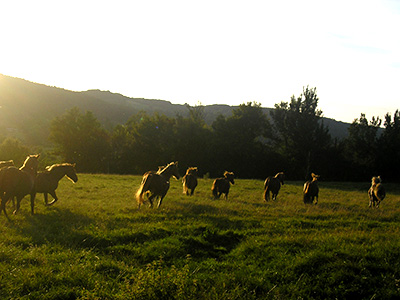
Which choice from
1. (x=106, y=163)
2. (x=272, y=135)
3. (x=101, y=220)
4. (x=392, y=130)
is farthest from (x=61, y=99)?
(x=101, y=220)

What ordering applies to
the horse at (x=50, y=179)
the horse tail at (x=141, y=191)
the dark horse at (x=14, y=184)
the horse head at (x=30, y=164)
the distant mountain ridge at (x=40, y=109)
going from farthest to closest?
the distant mountain ridge at (x=40, y=109) → the horse tail at (x=141, y=191) → the horse at (x=50, y=179) → the horse head at (x=30, y=164) → the dark horse at (x=14, y=184)

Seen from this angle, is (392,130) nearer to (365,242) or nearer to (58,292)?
(365,242)

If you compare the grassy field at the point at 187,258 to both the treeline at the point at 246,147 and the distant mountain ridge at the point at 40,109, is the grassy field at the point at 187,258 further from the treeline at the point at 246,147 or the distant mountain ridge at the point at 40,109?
the distant mountain ridge at the point at 40,109

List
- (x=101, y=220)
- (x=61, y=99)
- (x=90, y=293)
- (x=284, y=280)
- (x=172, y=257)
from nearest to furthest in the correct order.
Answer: (x=90, y=293) < (x=284, y=280) < (x=172, y=257) < (x=101, y=220) < (x=61, y=99)

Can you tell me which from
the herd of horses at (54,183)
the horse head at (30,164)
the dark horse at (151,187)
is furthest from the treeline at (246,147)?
the horse head at (30,164)

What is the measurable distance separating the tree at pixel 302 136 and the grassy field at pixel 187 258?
147 feet

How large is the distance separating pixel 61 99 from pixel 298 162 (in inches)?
3868

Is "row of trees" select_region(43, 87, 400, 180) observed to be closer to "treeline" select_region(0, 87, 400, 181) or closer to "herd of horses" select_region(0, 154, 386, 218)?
"treeline" select_region(0, 87, 400, 181)

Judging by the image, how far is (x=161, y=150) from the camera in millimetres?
57625

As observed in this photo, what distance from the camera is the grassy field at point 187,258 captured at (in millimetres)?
6180

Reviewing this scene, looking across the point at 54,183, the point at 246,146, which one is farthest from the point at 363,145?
the point at 54,183

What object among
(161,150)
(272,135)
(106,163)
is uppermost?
(272,135)

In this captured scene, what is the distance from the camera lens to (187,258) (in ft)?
25.7

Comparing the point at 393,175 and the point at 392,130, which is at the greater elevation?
the point at 392,130
